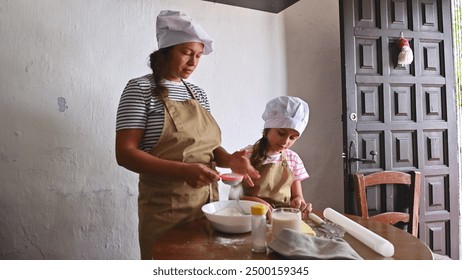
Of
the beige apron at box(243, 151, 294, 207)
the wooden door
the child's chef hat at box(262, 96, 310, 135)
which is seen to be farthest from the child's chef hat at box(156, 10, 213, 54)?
the wooden door

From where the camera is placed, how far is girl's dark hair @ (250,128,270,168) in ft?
3.01

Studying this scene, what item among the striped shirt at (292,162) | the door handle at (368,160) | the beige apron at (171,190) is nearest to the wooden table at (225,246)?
the beige apron at (171,190)

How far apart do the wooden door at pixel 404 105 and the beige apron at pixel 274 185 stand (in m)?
0.45

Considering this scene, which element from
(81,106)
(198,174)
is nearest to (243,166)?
(198,174)

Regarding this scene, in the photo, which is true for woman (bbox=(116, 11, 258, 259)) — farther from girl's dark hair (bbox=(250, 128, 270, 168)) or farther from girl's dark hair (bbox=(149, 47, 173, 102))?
girl's dark hair (bbox=(250, 128, 270, 168))

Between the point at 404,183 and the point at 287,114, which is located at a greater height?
the point at 287,114

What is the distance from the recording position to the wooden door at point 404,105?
1.24 meters

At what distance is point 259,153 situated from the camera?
36.9 inches

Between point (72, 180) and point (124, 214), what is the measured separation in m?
0.21

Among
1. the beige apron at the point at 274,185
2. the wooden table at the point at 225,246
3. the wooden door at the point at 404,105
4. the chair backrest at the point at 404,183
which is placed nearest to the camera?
the wooden table at the point at 225,246

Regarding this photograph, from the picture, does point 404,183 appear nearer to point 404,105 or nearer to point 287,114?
point 404,105

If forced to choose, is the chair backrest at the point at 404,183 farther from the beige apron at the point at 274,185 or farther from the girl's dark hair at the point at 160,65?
the girl's dark hair at the point at 160,65

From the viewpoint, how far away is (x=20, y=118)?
0.93 m

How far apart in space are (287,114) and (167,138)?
38 centimetres
